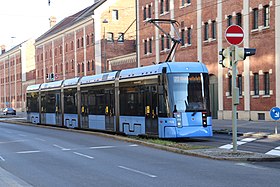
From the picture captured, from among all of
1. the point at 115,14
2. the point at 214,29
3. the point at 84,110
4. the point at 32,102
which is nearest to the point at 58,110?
the point at 84,110

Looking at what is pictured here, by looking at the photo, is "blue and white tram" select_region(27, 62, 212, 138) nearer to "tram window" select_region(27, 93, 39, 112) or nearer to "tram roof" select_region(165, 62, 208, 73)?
"tram roof" select_region(165, 62, 208, 73)

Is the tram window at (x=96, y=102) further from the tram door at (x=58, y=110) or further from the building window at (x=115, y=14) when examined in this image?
the building window at (x=115, y=14)

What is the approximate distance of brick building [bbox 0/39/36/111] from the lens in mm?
99312

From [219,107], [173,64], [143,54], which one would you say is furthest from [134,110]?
[143,54]

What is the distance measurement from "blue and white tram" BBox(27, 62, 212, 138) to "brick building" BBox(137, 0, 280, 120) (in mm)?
11601

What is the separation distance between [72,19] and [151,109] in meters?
63.0

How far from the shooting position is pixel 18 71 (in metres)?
105

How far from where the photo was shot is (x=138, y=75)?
2306cm

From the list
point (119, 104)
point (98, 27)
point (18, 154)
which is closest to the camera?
point (18, 154)

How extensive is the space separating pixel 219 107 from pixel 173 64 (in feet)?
62.4

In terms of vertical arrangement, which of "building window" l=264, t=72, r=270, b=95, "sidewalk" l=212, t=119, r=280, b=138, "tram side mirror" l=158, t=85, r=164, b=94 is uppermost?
"building window" l=264, t=72, r=270, b=95

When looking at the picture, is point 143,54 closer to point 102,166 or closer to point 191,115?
point 191,115

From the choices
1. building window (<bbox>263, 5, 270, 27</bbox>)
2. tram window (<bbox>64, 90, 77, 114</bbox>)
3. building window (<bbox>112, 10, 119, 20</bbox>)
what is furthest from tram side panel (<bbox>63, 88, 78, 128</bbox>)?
building window (<bbox>112, 10, 119, 20</bbox>)

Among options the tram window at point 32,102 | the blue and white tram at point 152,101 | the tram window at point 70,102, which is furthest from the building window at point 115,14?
the blue and white tram at point 152,101
